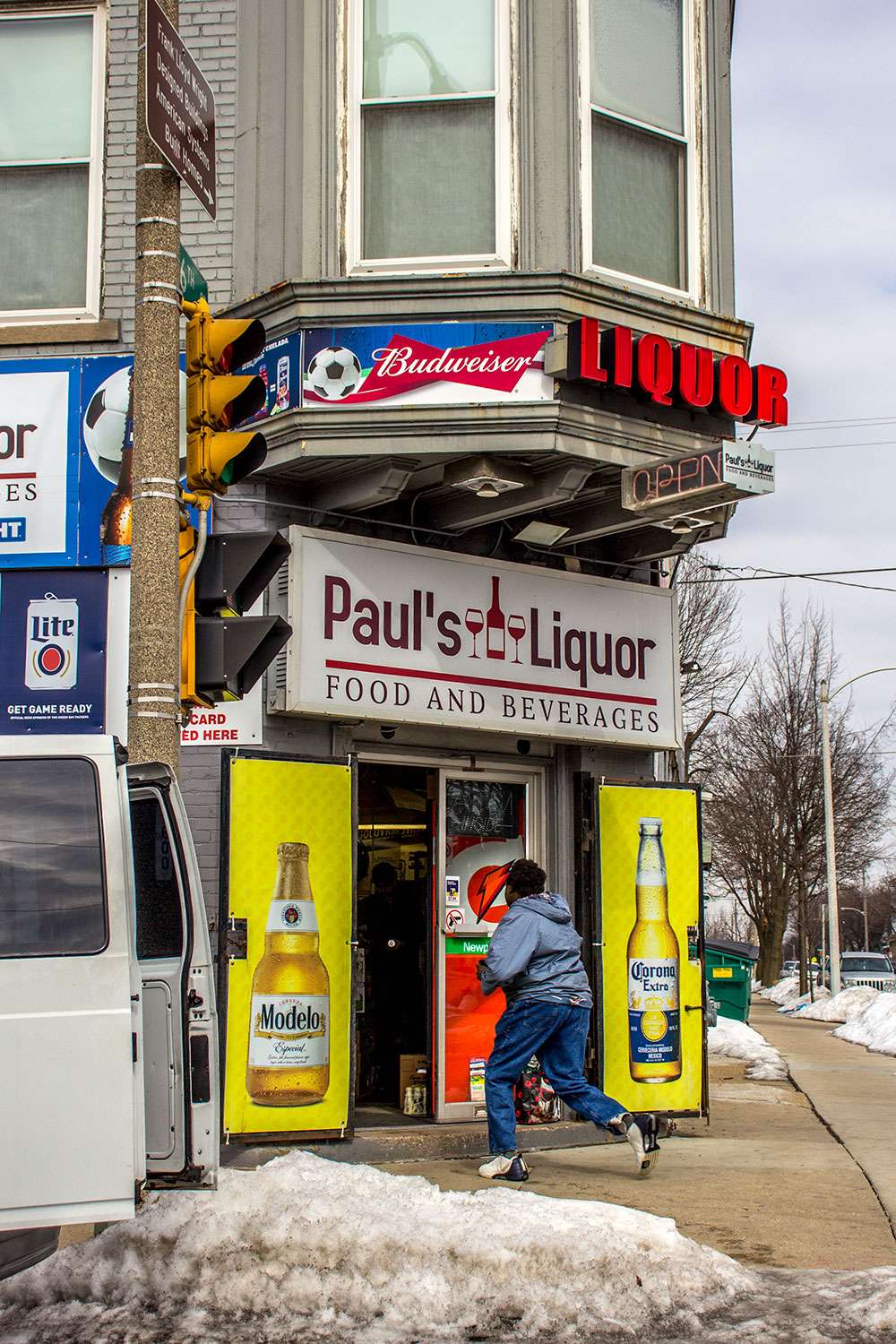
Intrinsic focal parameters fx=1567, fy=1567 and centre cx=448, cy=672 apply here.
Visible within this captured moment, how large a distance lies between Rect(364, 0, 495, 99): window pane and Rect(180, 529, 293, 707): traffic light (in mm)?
4794

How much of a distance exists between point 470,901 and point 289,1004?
1.89 metres

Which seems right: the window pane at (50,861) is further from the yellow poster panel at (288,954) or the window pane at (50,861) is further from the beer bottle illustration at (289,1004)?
the beer bottle illustration at (289,1004)

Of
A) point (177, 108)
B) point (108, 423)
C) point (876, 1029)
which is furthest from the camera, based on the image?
point (876, 1029)

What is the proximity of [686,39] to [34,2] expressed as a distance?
451cm

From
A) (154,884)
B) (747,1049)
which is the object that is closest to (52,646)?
(154,884)

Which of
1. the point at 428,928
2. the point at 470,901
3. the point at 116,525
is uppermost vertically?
the point at 116,525

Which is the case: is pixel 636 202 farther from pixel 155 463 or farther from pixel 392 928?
pixel 392 928

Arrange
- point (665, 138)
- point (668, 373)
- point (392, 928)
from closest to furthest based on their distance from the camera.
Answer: point (668, 373) < point (665, 138) < point (392, 928)

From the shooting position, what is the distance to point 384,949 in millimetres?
11445

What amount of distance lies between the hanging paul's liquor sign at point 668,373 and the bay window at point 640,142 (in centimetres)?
71

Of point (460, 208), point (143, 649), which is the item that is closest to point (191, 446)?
point (143, 649)

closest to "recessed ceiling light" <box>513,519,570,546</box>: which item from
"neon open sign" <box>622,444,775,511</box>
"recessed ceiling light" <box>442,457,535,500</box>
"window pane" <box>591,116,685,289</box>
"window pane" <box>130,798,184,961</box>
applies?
"recessed ceiling light" <box>442,457,535,500</box>

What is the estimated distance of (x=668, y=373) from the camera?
9789 mm

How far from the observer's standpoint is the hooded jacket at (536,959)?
8.55m
